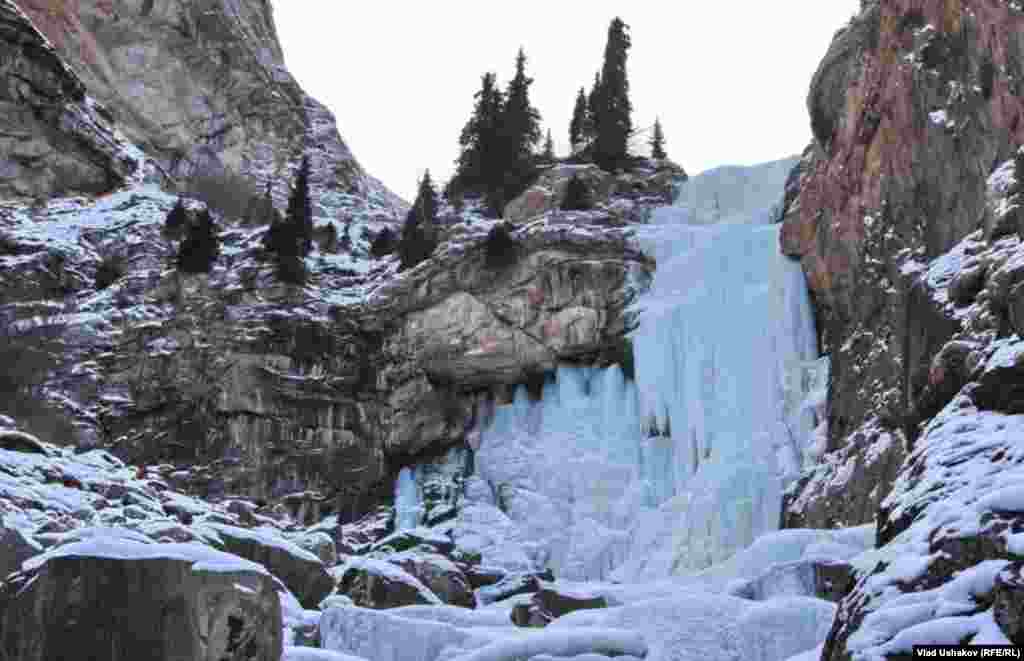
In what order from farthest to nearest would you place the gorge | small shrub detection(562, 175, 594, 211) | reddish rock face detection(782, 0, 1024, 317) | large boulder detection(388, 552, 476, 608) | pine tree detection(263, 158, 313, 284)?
small shrub detection(562, 175, 594, 211), pine tree detection(263, 158, 313, 284), large boulder detection(388, 552, 476, 608), reddish rock face detection(782, 0, 1024, 317), the gorge

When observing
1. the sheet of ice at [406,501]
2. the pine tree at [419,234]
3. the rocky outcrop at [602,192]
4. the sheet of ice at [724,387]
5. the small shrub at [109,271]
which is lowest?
the sheet of ice at [406,501]

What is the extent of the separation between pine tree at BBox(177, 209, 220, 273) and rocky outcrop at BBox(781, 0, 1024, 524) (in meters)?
15.9

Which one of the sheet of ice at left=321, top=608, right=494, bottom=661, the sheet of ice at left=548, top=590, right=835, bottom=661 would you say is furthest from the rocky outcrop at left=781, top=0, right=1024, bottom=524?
the sheet of ice at left=321, top=608, right=494, bottom=661

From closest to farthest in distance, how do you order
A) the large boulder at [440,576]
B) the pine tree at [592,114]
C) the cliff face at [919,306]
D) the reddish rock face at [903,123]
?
the cliff face at [919,306], the reddish rock face at [903,123], the large boulder at [440,576], the pine tree at [592,114]

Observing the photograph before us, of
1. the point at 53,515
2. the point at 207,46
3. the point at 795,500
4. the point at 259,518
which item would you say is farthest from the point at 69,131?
the point at 795,500

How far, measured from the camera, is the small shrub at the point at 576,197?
3891cm

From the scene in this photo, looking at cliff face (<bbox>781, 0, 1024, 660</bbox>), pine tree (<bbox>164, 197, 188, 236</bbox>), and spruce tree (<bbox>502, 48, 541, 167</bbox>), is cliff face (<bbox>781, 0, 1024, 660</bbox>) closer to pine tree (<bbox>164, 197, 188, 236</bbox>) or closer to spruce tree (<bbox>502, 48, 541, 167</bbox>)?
spruce tree (<bbox>502, 48, 541, 167</bbox>)

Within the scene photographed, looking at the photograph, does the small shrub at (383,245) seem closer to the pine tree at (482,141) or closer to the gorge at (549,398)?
the gorge at (549,398)

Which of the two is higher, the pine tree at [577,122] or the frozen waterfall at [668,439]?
the pine tree at [577,122]

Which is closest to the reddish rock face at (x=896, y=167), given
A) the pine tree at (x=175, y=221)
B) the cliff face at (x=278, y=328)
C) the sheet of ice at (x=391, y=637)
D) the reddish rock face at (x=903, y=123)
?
the reddish rock face at (x=903, y=123)

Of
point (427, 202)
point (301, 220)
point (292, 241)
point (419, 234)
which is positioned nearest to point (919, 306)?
point (419, 234)

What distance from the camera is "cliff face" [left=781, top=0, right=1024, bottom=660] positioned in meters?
13.6

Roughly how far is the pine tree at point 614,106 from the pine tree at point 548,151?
1603 millimetres

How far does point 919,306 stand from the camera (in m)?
23.6
